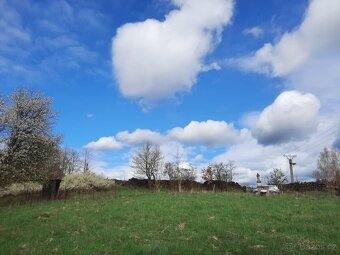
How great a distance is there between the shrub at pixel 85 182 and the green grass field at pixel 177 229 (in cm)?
1894

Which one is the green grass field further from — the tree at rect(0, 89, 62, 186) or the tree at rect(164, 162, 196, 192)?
the tree at rect(164, 162, 196, 192)

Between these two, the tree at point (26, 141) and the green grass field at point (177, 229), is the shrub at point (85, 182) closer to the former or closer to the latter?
the tree at point (26, 141)

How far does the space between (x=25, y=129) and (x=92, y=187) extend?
9696mm

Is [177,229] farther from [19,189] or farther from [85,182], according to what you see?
[19,189]

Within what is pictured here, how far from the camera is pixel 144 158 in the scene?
66250 mm

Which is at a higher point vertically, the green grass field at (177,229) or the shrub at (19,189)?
the shrub at (19,189)

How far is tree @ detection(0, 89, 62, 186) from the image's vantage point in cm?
3609

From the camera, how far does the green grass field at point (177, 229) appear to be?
1241 centimetres

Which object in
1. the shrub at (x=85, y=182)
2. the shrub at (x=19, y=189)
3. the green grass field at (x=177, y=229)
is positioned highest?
the shrub at (x=85, y=182)

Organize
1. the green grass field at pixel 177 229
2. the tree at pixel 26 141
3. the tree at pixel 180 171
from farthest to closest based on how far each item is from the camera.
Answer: the tree at pixel 180 171 → the tree at pixel 26 141 → the green grass field at pixel 177 229

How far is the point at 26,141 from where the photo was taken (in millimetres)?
37750

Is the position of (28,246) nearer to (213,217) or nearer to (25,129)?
(213,217)

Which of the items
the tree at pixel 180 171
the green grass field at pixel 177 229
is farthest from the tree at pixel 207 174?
the green grass field at pixel 177 229

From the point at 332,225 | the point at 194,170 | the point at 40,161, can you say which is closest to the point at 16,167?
the point at 40,161
